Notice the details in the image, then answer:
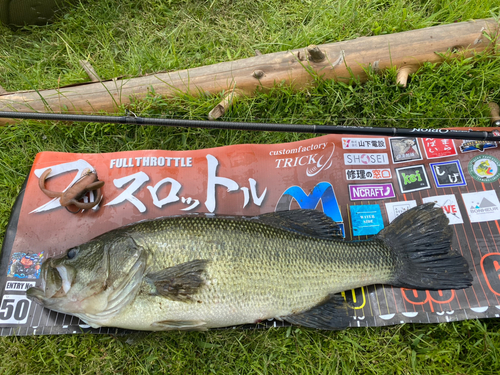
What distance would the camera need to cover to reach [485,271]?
2.46 m

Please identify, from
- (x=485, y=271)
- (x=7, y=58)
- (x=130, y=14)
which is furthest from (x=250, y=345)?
(x=7, y=58)

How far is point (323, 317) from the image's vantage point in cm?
233

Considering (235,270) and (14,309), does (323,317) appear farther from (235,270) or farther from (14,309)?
(14,309)

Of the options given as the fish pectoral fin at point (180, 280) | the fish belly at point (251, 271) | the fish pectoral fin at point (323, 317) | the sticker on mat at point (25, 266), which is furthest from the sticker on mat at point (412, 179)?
the sticker on mat at point (25, 266)

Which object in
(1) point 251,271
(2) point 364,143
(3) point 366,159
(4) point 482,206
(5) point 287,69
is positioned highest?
(5) point 287,69

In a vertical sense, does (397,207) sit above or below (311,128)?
below

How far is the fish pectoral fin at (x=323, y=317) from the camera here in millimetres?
2326

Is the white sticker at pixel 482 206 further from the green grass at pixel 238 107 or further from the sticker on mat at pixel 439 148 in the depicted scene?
the green grass at pixel 238 107

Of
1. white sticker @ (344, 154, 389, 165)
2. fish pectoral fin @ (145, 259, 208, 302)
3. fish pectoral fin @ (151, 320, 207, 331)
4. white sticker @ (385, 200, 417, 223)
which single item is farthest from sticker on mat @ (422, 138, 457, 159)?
fish pectoral fin @ (151, 320, 207, 331)

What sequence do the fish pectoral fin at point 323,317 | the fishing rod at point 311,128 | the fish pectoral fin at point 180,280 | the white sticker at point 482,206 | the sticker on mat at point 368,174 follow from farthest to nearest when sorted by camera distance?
1. the sticker on mat at point 368,174
2. the white sticker at point 482,206
3. the fishing rod at point 311,128
4. the fish pectoral fin at point 323,317
5. the fish pectoral fin at point 180,280

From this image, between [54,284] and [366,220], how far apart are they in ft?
8.09

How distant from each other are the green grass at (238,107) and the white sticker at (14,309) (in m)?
0.19

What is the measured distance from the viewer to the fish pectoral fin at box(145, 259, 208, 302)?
6.99 feet

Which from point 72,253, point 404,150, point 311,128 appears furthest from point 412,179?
point 72,253
